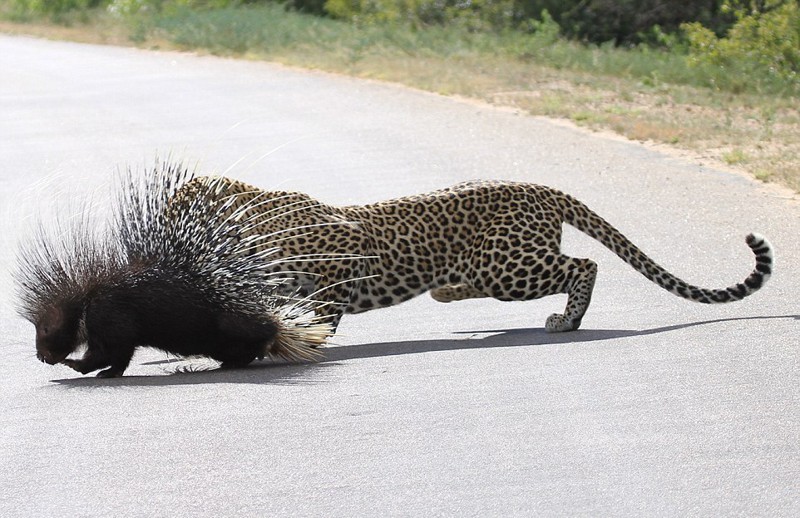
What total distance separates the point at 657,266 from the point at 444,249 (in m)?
1.21

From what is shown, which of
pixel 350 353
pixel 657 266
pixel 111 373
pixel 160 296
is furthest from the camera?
pixel 657 266

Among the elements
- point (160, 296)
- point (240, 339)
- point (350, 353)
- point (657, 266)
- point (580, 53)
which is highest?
point (160, 296)

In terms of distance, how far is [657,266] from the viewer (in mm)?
8781

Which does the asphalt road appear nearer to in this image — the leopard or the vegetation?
the leopard

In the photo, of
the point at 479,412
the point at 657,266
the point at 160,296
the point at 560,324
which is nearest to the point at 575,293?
the point at 560,324

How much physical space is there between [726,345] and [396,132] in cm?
1094

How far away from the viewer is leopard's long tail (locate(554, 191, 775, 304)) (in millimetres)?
8438

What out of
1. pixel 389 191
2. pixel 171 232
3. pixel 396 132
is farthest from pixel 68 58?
pixel 171 232

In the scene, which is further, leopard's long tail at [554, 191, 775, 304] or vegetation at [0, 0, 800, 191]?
vegetation at [0, 0, 800, 191]

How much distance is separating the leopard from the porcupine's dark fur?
0.41 meters

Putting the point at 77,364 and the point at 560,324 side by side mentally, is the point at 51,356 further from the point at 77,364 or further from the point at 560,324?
the point at 560,324

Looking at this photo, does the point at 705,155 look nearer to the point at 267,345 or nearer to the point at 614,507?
the point at 267,345

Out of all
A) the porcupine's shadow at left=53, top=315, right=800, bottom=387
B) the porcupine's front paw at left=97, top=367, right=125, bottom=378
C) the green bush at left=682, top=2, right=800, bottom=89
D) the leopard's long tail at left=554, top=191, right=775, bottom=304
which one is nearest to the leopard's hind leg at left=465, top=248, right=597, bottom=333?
the porcupine's shadow at left=53, top=315, right=800, bottom=387

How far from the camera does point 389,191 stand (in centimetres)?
1445
